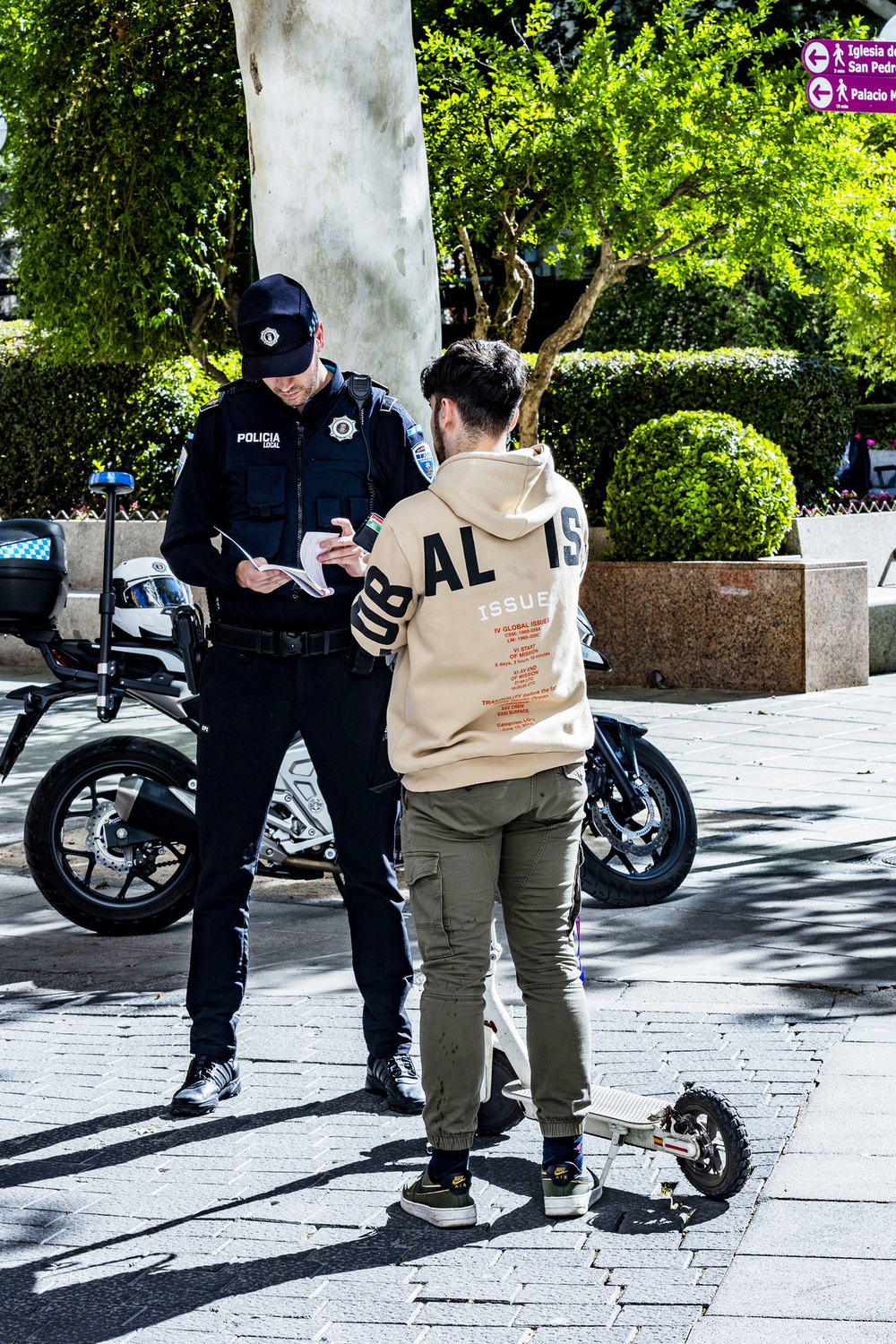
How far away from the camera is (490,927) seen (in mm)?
3377

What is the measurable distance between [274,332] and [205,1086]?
6.21 ft

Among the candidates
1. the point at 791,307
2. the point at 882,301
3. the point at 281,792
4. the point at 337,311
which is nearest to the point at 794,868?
the point at 281,792

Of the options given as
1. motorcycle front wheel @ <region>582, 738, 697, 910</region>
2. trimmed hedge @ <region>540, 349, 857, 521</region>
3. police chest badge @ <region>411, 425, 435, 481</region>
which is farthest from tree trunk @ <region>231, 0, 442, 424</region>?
trimmed hedge @ <region>540, 349, 857, 521</region>

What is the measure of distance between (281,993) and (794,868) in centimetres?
231

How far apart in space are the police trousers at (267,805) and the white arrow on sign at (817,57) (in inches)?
160

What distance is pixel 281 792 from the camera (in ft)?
17.8

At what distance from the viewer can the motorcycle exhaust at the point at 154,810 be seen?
5.50 metres

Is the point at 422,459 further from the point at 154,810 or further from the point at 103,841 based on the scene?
the point at 103,841

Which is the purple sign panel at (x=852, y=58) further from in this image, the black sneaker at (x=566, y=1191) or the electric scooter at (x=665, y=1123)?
the black sneaker at (x=566, y=1191)

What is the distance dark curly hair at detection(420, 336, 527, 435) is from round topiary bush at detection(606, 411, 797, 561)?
26.6 feet

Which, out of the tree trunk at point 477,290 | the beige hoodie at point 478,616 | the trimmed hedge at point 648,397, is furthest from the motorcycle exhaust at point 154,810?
the trimmed hedge at point 648,397

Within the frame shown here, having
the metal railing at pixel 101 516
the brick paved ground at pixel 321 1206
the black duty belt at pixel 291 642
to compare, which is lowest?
the brick paved ground at pixel 321 1206

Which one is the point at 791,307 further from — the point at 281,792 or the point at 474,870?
the point at 474,870

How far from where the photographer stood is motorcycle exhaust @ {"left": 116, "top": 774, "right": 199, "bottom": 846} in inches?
→ 216
